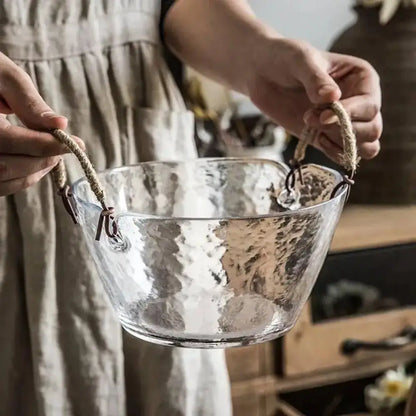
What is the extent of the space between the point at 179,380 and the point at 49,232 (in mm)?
179

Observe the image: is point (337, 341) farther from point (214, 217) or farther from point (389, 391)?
point (214, 217)

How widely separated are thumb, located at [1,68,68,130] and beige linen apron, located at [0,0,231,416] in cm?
18

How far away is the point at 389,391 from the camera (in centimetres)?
133

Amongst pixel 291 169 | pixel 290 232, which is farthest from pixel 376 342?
pixel 290 232

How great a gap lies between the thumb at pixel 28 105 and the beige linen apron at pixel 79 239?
0.60ft

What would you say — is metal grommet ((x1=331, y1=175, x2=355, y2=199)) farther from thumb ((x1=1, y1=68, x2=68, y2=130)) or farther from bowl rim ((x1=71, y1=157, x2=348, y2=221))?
thumb ((x1=1, y1=68, x2=68, y2=130))

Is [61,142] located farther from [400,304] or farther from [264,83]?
[400,304]

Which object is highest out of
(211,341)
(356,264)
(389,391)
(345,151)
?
(345,151)

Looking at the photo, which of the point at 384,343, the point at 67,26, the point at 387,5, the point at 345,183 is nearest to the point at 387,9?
the point at 387,5

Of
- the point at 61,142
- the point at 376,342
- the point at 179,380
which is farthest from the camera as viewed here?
the point at 376,342

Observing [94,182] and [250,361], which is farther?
[250,361]

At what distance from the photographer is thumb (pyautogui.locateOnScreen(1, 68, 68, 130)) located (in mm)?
490

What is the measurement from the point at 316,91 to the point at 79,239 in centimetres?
24

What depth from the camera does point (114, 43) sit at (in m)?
0.73
